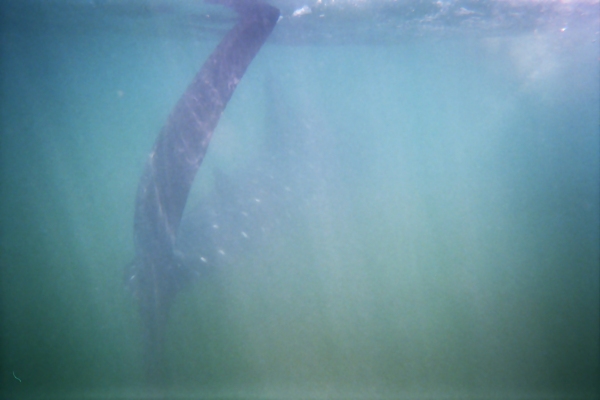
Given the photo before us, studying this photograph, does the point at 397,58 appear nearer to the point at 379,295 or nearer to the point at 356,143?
the point at 356,143

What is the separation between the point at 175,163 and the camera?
4.29 meters

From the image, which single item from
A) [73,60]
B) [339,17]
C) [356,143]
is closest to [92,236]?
[356,143]

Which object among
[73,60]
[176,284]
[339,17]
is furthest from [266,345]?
[73,60]

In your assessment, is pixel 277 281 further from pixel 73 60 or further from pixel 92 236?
pixel 73 60

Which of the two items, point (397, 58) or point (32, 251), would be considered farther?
point (397, 58)

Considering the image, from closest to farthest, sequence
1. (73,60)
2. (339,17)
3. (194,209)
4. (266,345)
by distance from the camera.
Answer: (266,345) → (194,209) → (339,17) → (73,60)

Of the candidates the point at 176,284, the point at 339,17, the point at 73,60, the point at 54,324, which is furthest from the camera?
the point at 73,60

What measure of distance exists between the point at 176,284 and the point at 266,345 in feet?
9.32

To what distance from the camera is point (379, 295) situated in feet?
29.1

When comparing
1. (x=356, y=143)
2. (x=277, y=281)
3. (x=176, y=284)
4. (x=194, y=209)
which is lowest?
(x=176, y=284)

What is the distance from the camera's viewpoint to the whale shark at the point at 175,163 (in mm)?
4355

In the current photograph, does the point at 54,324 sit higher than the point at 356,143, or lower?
lower

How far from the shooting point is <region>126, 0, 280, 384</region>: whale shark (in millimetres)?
4355

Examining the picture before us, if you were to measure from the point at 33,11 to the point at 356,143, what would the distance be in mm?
15159
